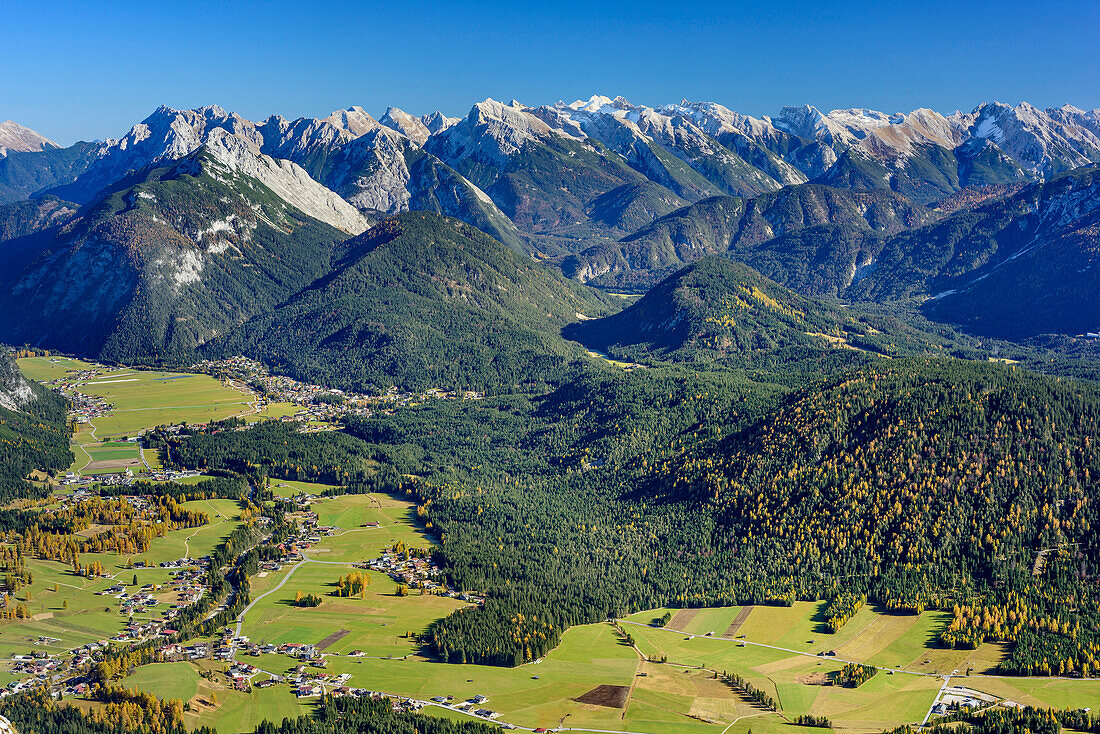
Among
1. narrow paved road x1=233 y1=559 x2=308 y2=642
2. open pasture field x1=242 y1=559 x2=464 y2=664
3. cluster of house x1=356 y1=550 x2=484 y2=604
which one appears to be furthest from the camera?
cluster of house x1=356 y1=550 x2=484 y2=604

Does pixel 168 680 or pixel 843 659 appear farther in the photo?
pixel 843 659

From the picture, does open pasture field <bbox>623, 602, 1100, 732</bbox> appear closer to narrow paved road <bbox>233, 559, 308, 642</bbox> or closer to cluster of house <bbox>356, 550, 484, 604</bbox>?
cluster of house <bbox>356, 550, 484, 604</bbox>

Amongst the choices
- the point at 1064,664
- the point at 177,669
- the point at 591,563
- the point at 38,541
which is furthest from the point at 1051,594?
the point at 38,541

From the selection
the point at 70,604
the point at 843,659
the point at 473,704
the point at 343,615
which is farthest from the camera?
the point at 343,615

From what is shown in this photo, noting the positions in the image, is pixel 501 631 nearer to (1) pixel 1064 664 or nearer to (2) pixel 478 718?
(2) pixel 478 718

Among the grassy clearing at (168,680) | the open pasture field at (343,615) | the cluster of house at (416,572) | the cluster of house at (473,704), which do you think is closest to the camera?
the cluster of house at (473,704)

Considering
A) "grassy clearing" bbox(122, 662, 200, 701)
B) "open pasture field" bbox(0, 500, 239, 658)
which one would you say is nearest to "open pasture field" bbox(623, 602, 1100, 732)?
"grassy clearing" bbox(122, 662, 200, 701)

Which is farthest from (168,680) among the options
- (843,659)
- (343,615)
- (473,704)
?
(843,659)

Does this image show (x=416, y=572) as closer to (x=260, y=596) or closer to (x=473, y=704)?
(x=260, y=596)

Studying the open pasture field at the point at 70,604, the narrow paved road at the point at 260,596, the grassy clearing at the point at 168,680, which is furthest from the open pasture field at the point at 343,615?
the open pasture field at the point at 70,604

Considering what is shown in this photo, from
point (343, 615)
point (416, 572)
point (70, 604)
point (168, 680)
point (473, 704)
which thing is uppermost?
point (416, 572)

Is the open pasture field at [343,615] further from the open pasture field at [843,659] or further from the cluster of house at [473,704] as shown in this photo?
the open pasture field at [843,659]
